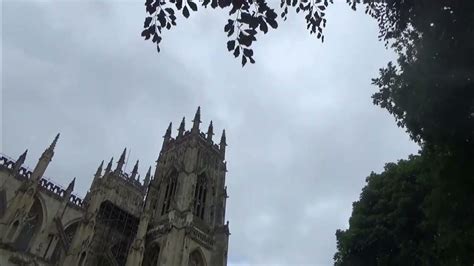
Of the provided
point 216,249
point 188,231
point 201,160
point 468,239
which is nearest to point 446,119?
point 468,239

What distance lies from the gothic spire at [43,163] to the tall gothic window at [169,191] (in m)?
A: 10.4

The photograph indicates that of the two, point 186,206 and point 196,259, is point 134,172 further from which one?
point 196,259

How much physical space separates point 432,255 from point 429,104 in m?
7.12

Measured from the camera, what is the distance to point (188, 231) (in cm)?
3250

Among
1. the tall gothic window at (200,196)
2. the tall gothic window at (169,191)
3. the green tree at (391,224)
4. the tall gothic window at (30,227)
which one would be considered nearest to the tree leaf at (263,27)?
the green tree at (391,224)

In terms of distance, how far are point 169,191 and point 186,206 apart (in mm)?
4300

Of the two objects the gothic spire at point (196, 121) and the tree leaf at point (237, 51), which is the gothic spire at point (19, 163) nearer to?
the gothic spire at point (196, 121)

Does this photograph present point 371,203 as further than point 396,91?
Yes

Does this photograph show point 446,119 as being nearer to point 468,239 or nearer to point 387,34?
point 387,34

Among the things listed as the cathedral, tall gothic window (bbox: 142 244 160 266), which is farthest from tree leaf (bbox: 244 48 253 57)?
tall gothic window (bbox: 142 244 160 266)

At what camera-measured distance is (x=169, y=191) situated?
127ft

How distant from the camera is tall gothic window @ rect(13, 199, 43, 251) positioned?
29.7 m

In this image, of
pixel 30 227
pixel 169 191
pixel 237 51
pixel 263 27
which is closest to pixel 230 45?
pixel 237 51

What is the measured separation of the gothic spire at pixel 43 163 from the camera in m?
30.6
